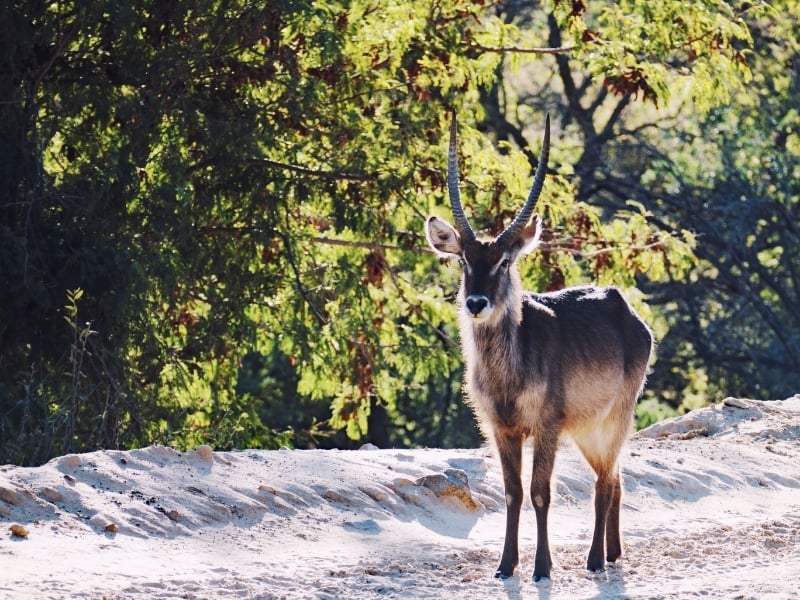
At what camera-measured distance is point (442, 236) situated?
28.0ft

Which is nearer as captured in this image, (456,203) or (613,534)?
(613,534)

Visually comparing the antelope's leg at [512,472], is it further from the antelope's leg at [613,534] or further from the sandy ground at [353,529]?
the antelope's leg at [613,534]

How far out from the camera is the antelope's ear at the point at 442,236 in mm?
8305

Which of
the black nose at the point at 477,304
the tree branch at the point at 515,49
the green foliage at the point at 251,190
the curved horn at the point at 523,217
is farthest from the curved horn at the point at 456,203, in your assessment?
Answer: the tree branch at the point at 515,49

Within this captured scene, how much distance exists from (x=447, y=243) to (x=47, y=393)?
3946mm

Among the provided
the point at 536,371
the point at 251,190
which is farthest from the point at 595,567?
the point at 251,190

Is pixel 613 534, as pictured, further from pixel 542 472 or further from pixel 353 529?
pixel 353 529

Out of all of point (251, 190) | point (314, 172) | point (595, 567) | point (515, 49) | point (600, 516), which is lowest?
point (595, 567)

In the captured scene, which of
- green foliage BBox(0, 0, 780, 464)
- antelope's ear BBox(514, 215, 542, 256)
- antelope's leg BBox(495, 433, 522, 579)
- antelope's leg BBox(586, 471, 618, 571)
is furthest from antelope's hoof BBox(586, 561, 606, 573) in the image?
green foliage BBox(0, 0, 780, 464)

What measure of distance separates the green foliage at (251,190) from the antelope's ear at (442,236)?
10.3 ft

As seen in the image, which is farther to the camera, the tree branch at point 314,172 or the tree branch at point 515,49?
the tree branch at point 515,49

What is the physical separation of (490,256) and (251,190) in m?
5.61

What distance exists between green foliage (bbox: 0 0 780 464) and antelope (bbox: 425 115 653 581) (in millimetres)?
3378

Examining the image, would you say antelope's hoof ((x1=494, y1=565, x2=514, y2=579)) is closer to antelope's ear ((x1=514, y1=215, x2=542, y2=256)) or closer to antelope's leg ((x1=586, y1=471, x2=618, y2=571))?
antelope's leg ((x1=586, y1=471, x2=618, y2=571))
